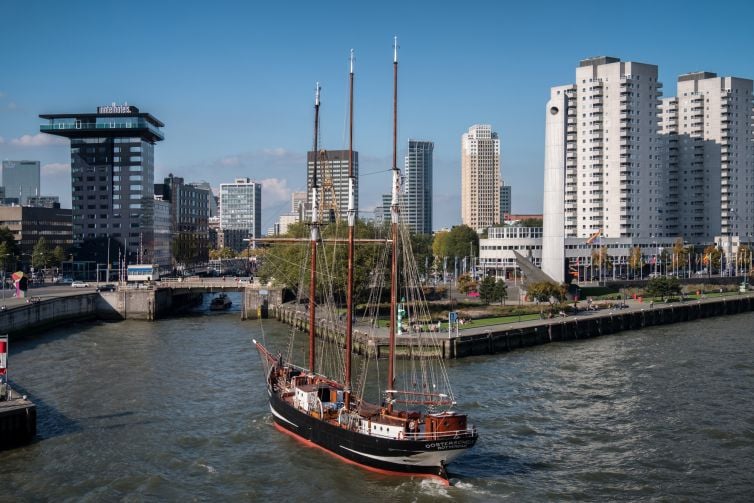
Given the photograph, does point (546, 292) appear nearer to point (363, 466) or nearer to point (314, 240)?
point (314, 240)

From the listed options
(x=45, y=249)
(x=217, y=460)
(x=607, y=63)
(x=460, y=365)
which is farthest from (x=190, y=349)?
(x=607, y=63)

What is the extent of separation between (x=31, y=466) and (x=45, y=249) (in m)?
148

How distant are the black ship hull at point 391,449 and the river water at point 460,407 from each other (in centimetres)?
63

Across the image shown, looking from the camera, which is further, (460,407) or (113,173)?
(113,173)

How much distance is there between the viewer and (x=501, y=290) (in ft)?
341

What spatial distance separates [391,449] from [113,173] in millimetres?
144436

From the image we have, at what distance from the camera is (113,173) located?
167375mm

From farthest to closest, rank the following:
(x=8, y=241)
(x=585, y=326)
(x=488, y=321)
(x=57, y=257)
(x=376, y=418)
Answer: (x=57, y=257) < (x=8, y=241) < (x=585, y=326) < (x=488, y=321) < (x=376, y=418)

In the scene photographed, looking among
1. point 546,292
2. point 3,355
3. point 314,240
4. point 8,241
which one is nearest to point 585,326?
point 546,292

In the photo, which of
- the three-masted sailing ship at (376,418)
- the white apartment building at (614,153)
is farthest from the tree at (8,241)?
the white apartment building at (614,153)

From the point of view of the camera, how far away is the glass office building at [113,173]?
6368 inches

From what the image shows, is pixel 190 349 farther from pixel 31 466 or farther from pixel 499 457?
pixel 499 457

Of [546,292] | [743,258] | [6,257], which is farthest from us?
[743,258]

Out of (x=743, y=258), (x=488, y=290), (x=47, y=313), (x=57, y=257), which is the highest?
(x=743, y=258)
